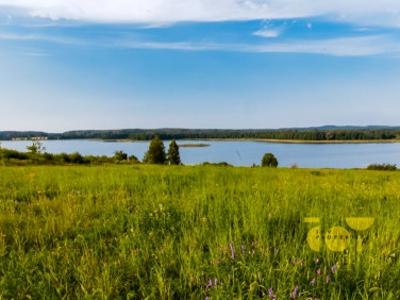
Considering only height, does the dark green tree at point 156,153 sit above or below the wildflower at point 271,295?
below

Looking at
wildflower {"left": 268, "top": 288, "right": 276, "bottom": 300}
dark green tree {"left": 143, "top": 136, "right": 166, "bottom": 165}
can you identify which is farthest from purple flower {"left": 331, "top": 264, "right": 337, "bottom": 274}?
dark green tree {"left": 143, "top": 136, "right": 166, "bottom": 165}

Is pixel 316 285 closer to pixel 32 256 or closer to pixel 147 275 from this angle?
pixel 147 275

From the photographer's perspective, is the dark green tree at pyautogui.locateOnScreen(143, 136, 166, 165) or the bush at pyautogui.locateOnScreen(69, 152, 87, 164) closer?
the bush at pyautogui.locateOnScreen(69, 152, 87, 164)

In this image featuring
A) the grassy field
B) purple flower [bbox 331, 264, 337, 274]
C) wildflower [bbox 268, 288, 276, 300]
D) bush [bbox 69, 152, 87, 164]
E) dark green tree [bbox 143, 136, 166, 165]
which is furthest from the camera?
dark green tree [bbox 143, 136, 166, 165]

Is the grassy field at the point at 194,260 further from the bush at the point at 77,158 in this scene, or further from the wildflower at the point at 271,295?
the bush at the point at 77,158

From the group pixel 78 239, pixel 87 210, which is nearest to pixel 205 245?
pixel 78 239

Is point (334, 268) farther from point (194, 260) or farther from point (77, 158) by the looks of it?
point (77, 158)

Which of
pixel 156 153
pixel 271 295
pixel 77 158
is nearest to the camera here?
pixel 271 295

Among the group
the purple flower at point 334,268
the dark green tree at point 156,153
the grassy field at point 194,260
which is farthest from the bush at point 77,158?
the dark green tree at point 156,153

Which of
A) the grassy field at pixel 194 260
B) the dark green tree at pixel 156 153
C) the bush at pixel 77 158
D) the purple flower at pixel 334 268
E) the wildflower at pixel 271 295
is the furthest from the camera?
the dark green tree at pixel 156 153

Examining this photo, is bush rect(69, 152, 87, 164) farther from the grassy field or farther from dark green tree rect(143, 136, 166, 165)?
dark green tree rect(143, 136, 166, 165)

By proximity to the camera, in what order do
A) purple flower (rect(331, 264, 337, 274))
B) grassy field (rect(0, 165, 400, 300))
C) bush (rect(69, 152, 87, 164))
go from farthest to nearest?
bush (rect(69, 152, 87, 164)) < purple flower (rect(331, 264, 337, 274)) < grassy field (rect(0, 165, 400, 300))

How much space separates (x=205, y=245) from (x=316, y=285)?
1.20 meters

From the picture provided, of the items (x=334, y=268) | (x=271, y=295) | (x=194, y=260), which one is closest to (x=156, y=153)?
(x=194, y=260)
